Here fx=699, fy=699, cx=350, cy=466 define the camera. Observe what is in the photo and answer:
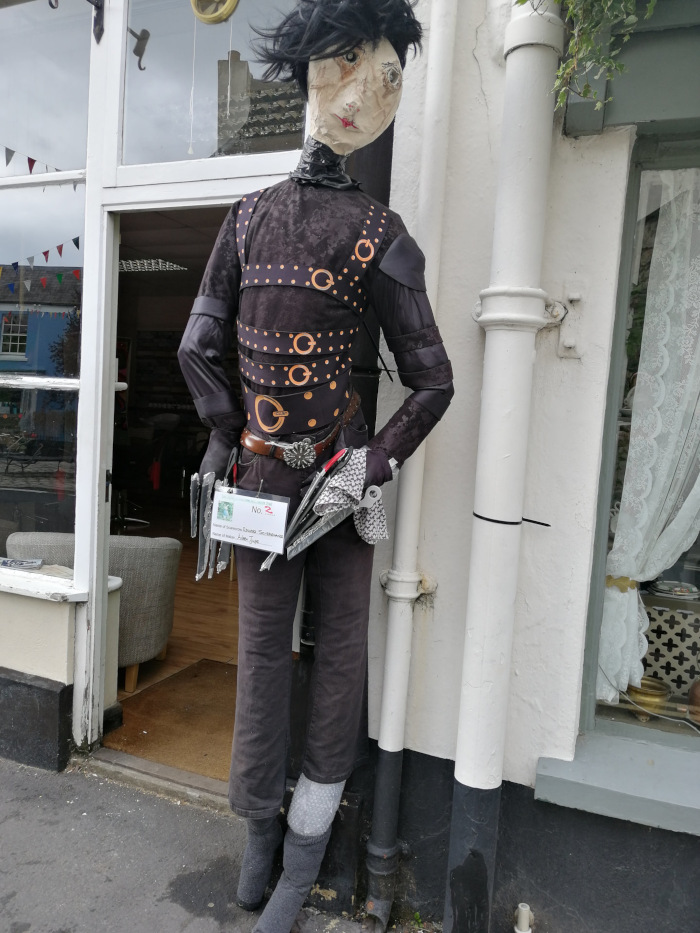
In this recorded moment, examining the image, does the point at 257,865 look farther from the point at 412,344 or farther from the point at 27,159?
the point at 27,159

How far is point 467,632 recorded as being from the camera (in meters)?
2.04

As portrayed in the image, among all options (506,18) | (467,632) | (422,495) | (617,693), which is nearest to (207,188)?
(506,18)

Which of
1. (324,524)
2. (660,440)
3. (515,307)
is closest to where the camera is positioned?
(324,524)

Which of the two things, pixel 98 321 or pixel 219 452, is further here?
pixel 98 321

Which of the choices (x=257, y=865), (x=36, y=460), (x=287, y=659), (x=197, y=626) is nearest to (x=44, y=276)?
(x=36, y=460)

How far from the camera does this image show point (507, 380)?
196 centimetres

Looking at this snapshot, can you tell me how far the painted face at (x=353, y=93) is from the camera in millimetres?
1765

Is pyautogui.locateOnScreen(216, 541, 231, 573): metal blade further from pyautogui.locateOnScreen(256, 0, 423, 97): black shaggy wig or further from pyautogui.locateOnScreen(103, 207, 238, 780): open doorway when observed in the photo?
pyautogui.locateOnScreen(103, 207, 238, 780): open doorway

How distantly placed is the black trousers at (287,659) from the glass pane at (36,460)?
1.42 meters

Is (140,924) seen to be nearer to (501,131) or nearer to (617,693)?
(617,693)

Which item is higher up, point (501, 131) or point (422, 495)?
point (501, 131)

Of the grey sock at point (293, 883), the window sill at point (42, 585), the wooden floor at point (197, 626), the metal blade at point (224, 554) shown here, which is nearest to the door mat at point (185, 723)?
the wooden floor at point (197, 626)

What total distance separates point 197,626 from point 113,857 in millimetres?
2541

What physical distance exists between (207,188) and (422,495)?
4.63ft
